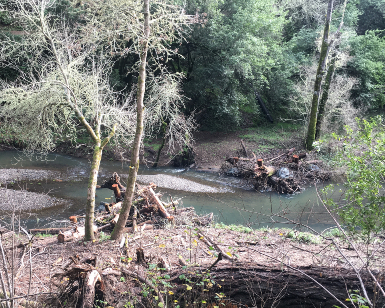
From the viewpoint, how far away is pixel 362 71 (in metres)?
20.8

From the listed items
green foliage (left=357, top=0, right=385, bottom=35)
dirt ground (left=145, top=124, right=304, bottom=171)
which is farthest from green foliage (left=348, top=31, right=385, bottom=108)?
dirt ground (left=145, top=124, right=304, bottom=171)

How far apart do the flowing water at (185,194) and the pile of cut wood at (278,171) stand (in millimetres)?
488

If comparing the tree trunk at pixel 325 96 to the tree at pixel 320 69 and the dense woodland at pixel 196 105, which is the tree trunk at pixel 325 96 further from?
the tree at pixel 320 69

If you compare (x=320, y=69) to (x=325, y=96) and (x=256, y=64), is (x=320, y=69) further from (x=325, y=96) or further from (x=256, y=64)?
(x=256, y=64)

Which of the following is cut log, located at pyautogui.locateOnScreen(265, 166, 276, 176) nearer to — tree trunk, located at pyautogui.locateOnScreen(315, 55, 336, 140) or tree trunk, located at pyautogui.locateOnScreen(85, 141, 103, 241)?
tree trunk, located at pyautogui.locateOnScreen(315, 55, 336, 140)

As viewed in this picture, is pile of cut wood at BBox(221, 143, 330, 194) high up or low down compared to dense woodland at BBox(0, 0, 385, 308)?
down

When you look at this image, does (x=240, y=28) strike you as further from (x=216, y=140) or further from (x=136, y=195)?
(x=136, y=195)

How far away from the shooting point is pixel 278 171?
46.9ft

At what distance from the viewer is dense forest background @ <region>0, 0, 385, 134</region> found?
18156mm

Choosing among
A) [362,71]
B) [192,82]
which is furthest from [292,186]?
[362,71]

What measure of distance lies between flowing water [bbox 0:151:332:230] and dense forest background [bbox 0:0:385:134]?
5250mm

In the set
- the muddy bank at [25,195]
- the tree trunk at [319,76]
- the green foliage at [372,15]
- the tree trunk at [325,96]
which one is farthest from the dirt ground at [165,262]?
the green foliage at [372,15]

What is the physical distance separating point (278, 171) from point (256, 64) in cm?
745

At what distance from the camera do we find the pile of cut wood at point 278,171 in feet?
44.8
